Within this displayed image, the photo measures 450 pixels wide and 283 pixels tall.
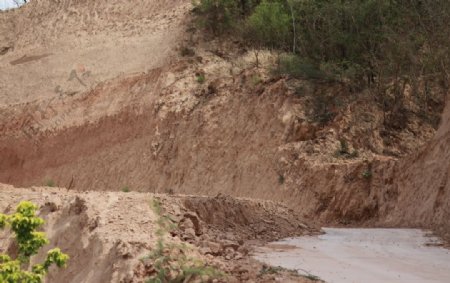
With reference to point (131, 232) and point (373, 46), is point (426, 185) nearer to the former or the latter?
point (373, 46)

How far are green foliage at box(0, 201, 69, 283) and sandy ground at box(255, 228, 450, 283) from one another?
3.07m

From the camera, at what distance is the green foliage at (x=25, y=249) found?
290 inches

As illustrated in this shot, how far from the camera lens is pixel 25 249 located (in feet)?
25.0

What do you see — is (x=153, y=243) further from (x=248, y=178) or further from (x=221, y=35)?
(x=221, y=35)

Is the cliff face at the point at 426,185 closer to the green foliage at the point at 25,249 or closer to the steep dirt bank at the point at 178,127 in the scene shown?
the steep dirt bank at the point at 178,127

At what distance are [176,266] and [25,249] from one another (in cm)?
159

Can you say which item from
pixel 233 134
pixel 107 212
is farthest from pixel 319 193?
pixel 107 212

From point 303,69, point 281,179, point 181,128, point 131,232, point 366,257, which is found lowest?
point 281,179

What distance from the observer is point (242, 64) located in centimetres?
2775

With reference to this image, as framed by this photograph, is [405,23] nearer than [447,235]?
No

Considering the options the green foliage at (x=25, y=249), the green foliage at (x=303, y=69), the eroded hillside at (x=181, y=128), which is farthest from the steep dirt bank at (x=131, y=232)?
the green foliage at (x=303, y=69)

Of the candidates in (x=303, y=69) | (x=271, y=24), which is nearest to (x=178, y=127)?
(x=271, y=24)

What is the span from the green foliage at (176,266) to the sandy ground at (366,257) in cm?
149

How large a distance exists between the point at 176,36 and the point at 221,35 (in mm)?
2890
